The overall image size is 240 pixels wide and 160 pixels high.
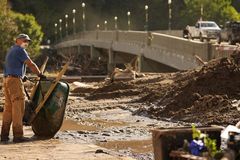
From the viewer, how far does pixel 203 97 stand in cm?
1881

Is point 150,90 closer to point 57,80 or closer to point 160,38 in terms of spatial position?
point 57,80

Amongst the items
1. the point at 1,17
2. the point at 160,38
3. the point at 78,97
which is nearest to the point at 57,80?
the point at 78,97

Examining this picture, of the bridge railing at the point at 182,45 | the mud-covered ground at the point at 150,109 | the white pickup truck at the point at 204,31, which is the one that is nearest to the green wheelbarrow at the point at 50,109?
the mud-covered ground at the point at 150,109

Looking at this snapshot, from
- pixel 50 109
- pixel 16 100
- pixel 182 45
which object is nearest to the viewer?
pixel 16 100

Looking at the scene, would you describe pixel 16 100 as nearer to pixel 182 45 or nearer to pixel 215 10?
pixel 182 45

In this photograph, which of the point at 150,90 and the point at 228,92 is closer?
the point at 228,92

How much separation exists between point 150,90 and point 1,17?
48.9 metres

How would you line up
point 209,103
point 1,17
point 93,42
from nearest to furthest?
point 209,103
point 1,17
point 93,42

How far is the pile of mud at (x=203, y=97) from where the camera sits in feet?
56.7

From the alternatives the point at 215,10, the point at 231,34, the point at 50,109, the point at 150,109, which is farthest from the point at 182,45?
the point at 215,10

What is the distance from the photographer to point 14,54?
13.0 meters

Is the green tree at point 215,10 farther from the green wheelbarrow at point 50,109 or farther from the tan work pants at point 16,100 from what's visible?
the tan work pants at point 16,100

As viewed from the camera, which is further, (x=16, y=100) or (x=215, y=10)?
(x=215, y=10)

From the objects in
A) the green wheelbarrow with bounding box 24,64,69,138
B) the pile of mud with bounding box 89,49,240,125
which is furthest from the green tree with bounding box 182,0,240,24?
the green wheelbarrow with bounding box 24,64,69,138
